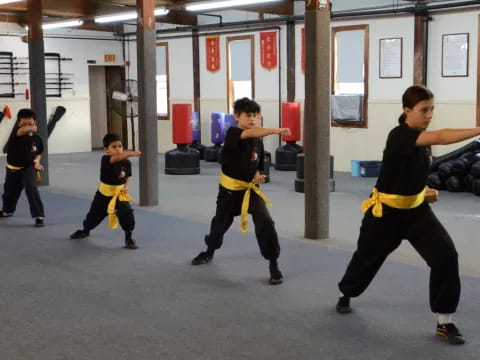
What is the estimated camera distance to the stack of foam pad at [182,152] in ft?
40.0

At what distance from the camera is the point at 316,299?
4.70 metres

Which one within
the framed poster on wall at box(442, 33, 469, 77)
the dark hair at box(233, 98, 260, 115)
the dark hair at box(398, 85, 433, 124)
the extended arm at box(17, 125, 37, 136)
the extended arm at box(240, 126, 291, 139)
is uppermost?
the framed poster on wall at box(442, 33, 469, 77)

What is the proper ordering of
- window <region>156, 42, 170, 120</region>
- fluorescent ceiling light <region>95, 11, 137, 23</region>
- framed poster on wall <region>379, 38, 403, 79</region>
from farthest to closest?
window <region>156, 42, 170, 120</region> → fluorescent ceiling light <region>95, 11, 137, 23</region> → framed poster on wall <region>379, 38, 403, 79</region>

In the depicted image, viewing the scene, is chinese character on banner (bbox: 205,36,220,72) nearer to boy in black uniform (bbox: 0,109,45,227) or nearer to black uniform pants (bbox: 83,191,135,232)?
boy in black uniform (bbox: 0,109,45,227)

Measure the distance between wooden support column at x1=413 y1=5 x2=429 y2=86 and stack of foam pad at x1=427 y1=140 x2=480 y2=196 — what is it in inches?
71.1

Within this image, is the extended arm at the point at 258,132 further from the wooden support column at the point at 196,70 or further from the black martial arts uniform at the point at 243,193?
the wooden support column at the point at 196,70

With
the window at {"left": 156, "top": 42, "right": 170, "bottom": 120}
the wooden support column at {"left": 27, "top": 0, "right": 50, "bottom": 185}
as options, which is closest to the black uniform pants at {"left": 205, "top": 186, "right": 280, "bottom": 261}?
the wooden support column at {"left": 27, "top": 0, "right": 50, "bottom": 185}

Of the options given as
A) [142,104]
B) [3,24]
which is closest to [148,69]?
[142,104]

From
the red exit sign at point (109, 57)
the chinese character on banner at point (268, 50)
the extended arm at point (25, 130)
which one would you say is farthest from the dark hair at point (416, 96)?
the red exit sign at point (109, 57)

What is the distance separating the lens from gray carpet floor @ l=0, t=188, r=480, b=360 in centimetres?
379

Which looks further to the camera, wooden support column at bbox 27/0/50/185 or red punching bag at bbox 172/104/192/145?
red punching bag at bbox 172/104/192/145

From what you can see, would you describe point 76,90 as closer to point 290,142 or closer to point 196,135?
point 196,135

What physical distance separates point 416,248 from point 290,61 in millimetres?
9675

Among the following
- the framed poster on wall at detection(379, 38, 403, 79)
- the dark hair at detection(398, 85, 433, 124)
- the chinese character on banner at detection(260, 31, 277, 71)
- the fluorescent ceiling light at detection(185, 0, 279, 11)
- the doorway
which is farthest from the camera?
the doorway
